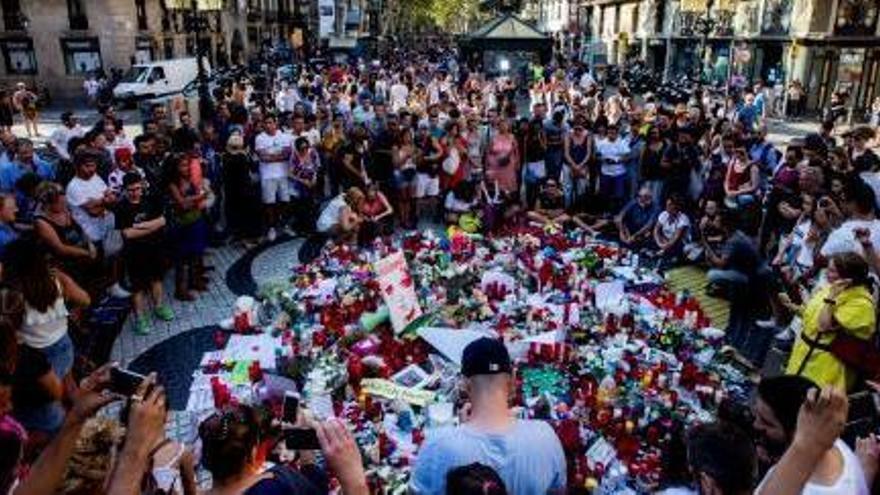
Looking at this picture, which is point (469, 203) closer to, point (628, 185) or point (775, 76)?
point (628, 185)

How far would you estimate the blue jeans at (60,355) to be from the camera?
557 centimetres

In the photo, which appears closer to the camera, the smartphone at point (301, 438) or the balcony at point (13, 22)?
the smartphone at point (301, 438)

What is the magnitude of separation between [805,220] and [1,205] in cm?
868

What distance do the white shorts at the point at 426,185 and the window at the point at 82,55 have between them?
3194cm

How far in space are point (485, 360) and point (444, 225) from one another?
9112 mm

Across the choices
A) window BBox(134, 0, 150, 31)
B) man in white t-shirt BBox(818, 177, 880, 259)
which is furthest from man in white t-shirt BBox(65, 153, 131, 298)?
window BBox(134, 0, 150, 31)

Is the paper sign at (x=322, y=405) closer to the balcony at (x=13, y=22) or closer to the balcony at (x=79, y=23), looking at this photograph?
the balcony at (x=79, y=23)

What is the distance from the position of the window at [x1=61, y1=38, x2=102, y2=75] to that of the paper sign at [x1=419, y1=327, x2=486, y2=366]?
36.7 metres

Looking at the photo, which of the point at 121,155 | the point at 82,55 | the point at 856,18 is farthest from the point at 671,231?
the point at 82,55

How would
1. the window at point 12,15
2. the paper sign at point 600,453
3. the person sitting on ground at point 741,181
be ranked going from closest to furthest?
the paper sign at point 600,453
the person sitting on ground at point 741,181
the window at point 12,15

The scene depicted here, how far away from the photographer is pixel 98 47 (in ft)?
123

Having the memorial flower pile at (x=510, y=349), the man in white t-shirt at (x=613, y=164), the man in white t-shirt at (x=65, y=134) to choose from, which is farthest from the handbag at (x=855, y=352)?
the man in white t-shirt at (x=65, y=134)

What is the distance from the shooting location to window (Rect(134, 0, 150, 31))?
40.0 metres

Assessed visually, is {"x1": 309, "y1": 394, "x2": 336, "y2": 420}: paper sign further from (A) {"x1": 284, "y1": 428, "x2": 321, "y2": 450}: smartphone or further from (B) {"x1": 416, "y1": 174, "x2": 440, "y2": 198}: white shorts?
(B) {"x1": 416, "y1": 174, "x2": 440, "y2": 198}: white shorts
